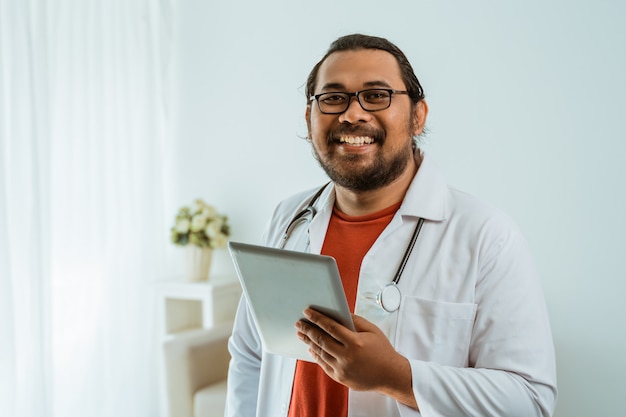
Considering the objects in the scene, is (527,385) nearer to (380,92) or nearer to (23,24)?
(380,92)

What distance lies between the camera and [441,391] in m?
1.14

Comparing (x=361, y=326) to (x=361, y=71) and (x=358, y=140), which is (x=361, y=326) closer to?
(x=358, y=140)

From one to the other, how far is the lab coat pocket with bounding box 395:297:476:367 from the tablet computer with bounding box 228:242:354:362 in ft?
0.67

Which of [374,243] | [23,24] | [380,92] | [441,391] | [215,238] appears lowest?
[215,238]

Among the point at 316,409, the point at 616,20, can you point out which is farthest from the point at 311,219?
the point at 616,20

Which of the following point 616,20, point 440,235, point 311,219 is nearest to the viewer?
point 440,235

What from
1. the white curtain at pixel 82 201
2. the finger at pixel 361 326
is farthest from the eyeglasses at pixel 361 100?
the white curtain at pixel 82 201

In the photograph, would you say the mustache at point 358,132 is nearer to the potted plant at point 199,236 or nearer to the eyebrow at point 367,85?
the eyebrow at point 367,85

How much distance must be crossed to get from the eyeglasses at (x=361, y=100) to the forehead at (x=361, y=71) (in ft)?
0.05

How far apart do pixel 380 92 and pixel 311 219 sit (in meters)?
0.35

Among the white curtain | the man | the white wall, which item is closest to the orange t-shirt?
the man

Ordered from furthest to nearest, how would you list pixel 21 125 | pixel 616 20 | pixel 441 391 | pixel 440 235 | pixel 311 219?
pixel 21 125 → pixel 616 20 → pixel 311 219 → pixel 440 235 → pixel 441 391

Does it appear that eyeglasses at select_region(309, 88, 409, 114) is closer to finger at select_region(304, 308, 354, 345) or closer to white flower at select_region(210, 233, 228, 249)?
finger at select_region(304, 308, 354, 345)

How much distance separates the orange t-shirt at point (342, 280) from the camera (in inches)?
51.9
